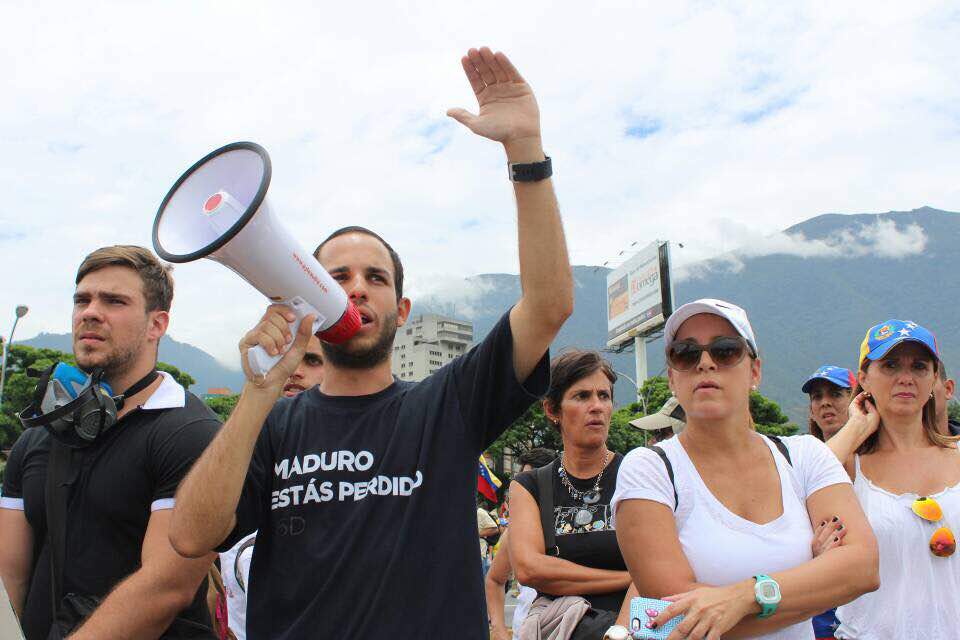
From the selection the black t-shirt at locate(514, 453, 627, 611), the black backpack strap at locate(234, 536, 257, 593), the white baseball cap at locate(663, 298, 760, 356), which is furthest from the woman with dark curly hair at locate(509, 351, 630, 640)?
the black backpack strap at locate(234, 536, 257, 593)

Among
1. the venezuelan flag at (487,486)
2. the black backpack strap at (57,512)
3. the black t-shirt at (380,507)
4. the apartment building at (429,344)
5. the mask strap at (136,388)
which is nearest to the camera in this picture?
the black t-shirt at (380,507)

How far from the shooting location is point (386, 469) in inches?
89.4

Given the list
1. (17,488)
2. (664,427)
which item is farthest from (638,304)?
(17,488)

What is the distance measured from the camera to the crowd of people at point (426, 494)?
2.17 m

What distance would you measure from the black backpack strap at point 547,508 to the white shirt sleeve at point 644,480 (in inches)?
41.4

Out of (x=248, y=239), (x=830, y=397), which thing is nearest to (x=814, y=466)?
(x=248, y=239)

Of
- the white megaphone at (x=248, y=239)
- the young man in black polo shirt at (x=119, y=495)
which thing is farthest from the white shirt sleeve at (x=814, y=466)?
the young man in black polo shirt at (x=119, y=495)

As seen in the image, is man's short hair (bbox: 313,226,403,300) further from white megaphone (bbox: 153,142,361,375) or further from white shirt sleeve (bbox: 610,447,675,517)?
white shirt sleeve (bbox: 610,447,675,517)

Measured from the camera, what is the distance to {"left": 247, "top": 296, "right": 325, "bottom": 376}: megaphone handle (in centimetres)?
219

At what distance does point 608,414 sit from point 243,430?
229 centimetres

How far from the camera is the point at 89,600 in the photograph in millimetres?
2664

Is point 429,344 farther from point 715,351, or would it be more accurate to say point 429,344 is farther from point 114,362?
point 715,351

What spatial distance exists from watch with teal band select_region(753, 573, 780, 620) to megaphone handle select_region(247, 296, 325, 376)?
4.81 ft

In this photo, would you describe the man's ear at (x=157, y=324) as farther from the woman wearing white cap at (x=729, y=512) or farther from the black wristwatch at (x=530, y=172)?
the woman wearing white cap at (x=729, y=512)
